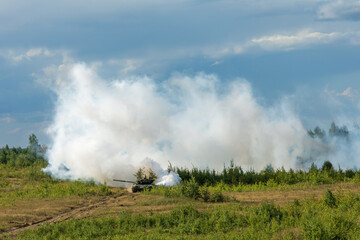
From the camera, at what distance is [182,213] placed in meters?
16.5

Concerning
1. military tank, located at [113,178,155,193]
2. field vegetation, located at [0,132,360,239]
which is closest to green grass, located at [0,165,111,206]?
field vegetation, located at [0,132,360,239]

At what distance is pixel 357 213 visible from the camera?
614 inches

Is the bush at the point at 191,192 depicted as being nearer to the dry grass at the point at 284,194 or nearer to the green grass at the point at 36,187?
the dry grass at the point at 284,194

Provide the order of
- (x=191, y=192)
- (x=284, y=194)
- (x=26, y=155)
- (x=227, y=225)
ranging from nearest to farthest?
(x=227, y=225), (x=191, y=192), (x=284, y=194), (x=26, y=155)

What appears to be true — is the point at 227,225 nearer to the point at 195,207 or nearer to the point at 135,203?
the point at 195,207

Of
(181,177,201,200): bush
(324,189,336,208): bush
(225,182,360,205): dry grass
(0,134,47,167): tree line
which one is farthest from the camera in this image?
(0,134,47,167): tree line

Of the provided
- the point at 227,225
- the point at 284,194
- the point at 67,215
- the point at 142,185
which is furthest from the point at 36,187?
the point at 227,225

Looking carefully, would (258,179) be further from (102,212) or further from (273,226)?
(273,226)

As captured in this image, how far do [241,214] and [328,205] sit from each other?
3861 millimetres

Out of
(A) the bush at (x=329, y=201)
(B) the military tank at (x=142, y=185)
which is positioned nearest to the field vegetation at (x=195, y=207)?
(A) the bush at (x=329, y=201)

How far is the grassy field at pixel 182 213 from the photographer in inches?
540

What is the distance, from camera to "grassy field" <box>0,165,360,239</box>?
45.0 feet

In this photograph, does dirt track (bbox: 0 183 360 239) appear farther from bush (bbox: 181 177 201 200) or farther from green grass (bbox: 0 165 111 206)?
green grass (bbox: 0 165 111 206)

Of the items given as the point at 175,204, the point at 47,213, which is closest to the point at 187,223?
the point at 175,204
